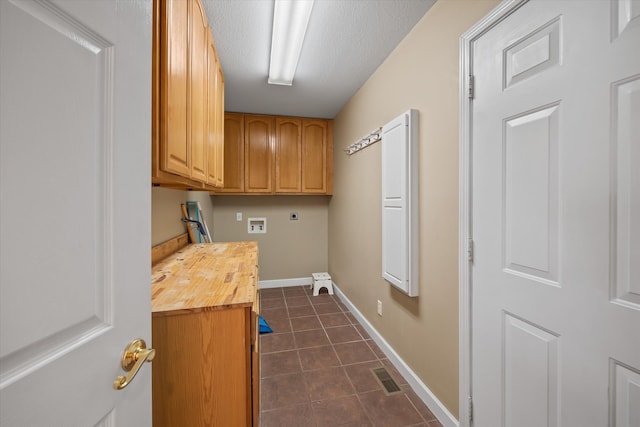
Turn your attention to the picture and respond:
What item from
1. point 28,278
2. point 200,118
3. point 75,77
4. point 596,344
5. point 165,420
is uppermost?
point 200,118

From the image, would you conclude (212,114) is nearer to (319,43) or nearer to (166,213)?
(166,213)

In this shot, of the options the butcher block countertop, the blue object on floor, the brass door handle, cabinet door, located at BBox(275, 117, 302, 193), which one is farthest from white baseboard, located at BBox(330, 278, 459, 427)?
cabinet door, located at BBox(275, 117, 302, 193)

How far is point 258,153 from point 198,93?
2.31 metres

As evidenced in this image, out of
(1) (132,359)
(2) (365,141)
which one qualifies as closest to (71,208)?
(1) (132,359)

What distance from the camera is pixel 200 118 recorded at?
1.62 meters

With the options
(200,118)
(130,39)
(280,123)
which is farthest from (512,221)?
(280,123)

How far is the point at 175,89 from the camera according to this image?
3.77 ft

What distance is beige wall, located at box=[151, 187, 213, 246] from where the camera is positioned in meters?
1.76

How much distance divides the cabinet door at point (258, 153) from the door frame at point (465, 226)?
2919mm

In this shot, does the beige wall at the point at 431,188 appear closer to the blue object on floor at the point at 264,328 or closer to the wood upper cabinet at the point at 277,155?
the blue object on floor at the point at 264,328

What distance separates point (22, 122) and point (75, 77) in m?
0.14

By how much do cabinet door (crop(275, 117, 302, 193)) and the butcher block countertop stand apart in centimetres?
206

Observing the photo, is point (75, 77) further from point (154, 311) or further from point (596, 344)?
point (596, 344)

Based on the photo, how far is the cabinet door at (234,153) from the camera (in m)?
3.73
